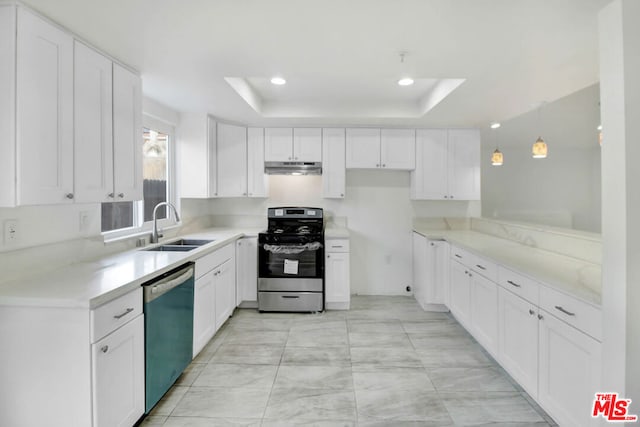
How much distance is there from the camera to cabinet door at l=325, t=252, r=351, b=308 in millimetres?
3691

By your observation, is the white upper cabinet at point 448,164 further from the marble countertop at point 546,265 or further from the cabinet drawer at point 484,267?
the cabinet drawer at point 484,267

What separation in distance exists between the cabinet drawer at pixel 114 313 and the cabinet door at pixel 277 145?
96.5 inches

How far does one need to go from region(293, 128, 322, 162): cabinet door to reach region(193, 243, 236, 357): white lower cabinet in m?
1.34

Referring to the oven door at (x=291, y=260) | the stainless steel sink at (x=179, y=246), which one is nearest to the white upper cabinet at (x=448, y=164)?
the oven door at (x=291, y=260)

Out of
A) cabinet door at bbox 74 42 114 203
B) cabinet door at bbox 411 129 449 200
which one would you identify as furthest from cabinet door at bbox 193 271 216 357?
cabinet door at bbox 411 129 449 200

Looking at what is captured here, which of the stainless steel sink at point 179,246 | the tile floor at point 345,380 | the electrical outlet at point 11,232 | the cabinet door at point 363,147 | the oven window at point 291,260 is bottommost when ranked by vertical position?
the tile floor at point 345,380

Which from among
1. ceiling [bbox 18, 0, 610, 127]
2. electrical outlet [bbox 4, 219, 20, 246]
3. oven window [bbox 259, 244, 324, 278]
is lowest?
oven window [bbox 259, 244, 324, 278]

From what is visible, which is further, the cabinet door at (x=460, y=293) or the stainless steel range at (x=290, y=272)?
the stainless steel range at (x=290, y=272)

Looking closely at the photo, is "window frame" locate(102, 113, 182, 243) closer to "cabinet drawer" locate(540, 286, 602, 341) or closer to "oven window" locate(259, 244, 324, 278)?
"oven window" locate(259, 244, 324, 278)

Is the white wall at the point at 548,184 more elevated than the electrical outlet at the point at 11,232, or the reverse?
the white wall at the point at 548,184

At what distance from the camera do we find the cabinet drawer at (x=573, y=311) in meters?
1.46

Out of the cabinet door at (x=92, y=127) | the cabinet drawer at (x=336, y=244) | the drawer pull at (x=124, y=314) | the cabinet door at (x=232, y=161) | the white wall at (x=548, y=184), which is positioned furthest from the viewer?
the white wall at (x=548, y=184)

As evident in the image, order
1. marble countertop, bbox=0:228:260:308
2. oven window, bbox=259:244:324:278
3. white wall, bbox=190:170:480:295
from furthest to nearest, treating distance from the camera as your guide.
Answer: white wall, bbox=190:170:480:295
oven window, bbox=259:244:324:278
marble countertop, bbox=0:228:260:308

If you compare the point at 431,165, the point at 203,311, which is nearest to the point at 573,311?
the point at 203,311
